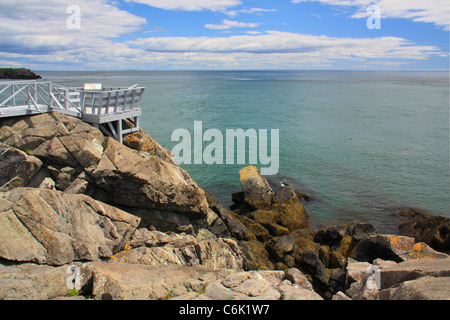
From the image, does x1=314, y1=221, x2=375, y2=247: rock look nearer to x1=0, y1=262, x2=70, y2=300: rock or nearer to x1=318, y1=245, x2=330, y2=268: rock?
x1=318, y1=245, x2=330, y2=268: rock

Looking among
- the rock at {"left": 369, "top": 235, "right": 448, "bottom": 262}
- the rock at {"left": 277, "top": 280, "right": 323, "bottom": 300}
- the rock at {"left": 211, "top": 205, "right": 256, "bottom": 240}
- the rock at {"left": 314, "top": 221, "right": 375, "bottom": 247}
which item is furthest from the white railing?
the rock at {"left": 369, "top": 235, "right": 448, "bottom": 262}

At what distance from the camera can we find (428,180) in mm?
32438

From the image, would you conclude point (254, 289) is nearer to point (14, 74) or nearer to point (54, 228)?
point (54, 228)

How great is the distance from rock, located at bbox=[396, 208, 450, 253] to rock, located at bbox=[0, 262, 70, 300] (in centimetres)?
1899

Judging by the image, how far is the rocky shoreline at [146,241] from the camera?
372 inches

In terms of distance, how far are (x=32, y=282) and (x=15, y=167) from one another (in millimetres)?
6571

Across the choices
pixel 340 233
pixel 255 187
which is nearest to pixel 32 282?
pixel 340 233

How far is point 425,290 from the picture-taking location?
29.0 feet

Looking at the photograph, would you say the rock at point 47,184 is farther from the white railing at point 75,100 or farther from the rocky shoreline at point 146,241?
the white railing at point 75,100

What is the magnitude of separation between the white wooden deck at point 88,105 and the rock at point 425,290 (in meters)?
14.2

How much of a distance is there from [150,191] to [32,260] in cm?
587

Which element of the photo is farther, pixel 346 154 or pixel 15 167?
pixel 346 154

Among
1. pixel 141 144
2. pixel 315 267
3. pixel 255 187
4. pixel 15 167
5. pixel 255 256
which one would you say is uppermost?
pixel 141 144
